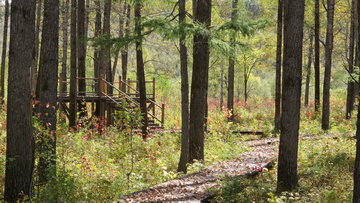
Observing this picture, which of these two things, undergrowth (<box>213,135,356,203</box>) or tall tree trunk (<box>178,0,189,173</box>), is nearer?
undergrowth (<box>213,135,356,203</box>)

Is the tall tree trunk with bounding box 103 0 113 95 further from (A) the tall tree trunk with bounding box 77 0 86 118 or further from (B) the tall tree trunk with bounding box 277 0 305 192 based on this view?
(B) the tall tree trunk with bounding box 277 0 305 192

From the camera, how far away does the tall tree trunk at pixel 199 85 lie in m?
7.50

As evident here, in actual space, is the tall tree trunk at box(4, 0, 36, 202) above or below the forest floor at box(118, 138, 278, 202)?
above

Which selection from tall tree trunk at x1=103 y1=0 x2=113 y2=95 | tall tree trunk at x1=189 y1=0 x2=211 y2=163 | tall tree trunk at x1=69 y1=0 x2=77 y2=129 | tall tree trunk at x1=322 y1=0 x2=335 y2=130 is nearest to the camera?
tall tree trunk at x1=103 y1=0 x2=113 y2=95

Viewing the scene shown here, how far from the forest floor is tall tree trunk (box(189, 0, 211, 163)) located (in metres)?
0.84

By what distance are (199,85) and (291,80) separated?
297cm

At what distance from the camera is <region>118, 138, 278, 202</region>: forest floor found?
4.98m

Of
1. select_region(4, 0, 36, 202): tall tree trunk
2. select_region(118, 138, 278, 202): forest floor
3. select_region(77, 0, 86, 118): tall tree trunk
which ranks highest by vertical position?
select_region(77, 0, 86, 118): tall tree trunk

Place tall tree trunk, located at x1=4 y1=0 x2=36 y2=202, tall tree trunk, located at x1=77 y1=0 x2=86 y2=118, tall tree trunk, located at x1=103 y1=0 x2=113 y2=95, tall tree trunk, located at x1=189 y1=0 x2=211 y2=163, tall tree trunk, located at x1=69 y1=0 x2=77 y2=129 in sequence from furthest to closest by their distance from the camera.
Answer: tall tree trunk, located at x1=77 y1=0 x2=86 y2=118
tall tree trunk, located at x1=69 y1=0 x2=77 y2=129
tall tree trunk, located at x1=189 y1=0 x2=211 y2=163
tall tree trunk, located at x1=103 y1=0 x2=113 y2=95
tall tree trunk, located at x1=4 y1=0 x2=36 y2=202

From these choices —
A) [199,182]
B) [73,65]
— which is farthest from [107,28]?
[199,182]

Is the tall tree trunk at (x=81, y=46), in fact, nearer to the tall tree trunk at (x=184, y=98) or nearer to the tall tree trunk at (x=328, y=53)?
the tall tree trunk at (x=184, y=98)

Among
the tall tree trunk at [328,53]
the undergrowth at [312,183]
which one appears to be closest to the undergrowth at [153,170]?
the undergrowth at [312,183]

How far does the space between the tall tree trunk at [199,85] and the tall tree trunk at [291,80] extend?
266 cm

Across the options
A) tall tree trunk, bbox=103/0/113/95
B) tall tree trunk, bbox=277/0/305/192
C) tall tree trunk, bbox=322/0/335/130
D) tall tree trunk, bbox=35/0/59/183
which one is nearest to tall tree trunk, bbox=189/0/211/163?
tall tree trunk, bbox=103/0/113/95
